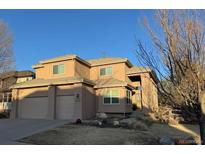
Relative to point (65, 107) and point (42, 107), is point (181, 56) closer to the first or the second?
point (65, 107)

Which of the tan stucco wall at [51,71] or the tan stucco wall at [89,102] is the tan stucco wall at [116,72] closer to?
the tan stucco wall at [89,102]

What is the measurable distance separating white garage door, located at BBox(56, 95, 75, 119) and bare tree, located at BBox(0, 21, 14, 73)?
12158 mm

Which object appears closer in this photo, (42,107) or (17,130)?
(17,130)

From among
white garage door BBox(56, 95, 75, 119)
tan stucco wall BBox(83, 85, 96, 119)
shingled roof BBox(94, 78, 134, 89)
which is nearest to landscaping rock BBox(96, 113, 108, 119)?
tan stucco wall BBox(83, 85, 96, 119)

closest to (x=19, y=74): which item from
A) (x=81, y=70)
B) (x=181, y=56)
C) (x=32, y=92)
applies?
(x=32, y=92)

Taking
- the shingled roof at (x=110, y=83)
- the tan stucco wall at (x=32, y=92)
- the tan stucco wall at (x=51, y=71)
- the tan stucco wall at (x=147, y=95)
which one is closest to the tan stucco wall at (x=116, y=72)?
the shingled roof at (x=110, y=83)

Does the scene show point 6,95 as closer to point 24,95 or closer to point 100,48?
point 24,95

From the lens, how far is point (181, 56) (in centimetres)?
633

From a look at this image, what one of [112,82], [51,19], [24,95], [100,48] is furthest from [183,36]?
[100,48]

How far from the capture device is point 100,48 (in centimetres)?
3425

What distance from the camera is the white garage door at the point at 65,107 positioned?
70.0ft

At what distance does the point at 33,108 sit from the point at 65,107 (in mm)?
3942
